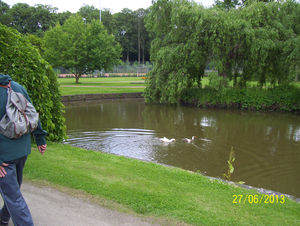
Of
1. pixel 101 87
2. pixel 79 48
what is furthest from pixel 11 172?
pixel 79 48

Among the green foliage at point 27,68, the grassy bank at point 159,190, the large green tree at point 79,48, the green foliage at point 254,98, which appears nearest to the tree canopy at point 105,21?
the large green tree at point 79,48

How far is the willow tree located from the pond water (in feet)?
11.3

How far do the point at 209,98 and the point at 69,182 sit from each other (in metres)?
17.9

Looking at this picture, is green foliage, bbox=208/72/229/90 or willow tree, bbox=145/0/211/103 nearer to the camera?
green foliage, bbox=208/72/229/90

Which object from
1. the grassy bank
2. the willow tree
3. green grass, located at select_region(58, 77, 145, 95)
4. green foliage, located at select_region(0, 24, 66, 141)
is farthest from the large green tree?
the grassy bank

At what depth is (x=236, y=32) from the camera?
19359 millimetres

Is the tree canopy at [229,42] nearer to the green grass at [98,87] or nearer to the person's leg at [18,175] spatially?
the green grass at [98,87]

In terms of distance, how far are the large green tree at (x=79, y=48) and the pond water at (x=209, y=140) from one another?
18.1m

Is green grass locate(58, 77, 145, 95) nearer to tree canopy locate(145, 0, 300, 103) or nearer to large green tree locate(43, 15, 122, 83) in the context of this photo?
large green tree locate(43, 15, 122, 83)

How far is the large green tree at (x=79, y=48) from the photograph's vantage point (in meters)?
35.0

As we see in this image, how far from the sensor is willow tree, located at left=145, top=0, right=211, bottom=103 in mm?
20172

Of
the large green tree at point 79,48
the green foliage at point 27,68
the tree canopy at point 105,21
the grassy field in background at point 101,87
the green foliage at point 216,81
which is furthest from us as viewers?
the tree canopy at point 105,21

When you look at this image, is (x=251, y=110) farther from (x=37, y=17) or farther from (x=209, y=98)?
(x=37, y=17)

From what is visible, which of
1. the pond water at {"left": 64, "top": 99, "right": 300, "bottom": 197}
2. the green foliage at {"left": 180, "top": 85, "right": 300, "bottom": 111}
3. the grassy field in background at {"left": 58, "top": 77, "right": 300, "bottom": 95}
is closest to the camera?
the pond water at {"left": 64, "top": 99, "right": 300, "bottom": 197}
